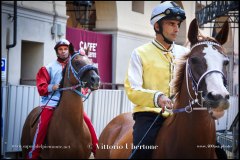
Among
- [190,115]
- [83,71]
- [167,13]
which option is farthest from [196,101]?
[83,71]

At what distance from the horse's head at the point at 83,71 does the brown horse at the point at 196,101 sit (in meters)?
2.76

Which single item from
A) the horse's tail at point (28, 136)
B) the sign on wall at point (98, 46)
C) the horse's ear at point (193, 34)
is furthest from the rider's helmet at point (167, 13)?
the sign on wall at point (98, 46)

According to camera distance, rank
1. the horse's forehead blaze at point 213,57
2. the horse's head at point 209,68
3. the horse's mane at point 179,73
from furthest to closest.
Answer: the horse's mane at point 179,73 < the horse's forehead blaze at point 213,57 < the horse's head at point 209,68

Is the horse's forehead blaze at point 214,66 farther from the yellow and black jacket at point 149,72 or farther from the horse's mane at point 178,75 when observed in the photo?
the yellow and black jacket at point 149,72

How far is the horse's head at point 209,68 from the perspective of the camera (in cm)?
385

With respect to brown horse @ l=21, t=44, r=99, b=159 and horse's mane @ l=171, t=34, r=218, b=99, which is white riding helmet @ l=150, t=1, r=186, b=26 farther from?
brown horse @ l=21, t=44, r=99, b=159

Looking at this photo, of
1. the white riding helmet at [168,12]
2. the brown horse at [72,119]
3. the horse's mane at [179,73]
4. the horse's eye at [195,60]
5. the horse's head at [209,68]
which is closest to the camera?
the horse's head at [209,68]

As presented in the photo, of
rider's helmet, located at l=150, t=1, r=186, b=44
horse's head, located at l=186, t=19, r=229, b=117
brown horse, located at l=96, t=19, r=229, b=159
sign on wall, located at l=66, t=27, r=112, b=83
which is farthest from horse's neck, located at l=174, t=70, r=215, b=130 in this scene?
sign on wall, located at l=66, t=27, r=112, b=83

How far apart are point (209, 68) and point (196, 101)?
32 cm

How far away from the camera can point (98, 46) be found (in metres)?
16.8

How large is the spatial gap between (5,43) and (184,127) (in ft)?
28.7

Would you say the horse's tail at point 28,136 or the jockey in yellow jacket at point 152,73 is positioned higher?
the jockey in yellow jacket at point 152,73

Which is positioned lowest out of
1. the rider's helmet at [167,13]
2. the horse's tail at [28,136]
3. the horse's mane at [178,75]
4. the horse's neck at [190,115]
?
the horse's tail at [28,136]

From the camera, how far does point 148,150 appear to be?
459 centimetres
